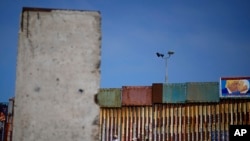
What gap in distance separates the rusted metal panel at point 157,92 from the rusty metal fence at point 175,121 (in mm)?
295

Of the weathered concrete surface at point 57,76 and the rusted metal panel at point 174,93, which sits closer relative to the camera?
the weathered concrete surface at point 57,76

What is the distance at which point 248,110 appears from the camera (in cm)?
1500

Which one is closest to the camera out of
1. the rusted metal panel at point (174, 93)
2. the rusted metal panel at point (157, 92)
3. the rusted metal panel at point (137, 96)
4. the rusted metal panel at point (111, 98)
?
the rusted metal panel at point (174, 93)

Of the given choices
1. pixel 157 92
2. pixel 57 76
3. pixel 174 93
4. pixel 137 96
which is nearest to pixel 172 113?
pixel 174 93

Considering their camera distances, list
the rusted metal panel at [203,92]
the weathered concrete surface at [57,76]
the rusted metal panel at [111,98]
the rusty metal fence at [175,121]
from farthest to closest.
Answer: the rusted metal panel at [111,98], the rusted metal panel at [203,92], the rusty metal fence at [175,121], the weathered concrete surface at [57,76]

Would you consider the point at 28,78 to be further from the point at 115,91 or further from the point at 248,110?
the point at 115,91

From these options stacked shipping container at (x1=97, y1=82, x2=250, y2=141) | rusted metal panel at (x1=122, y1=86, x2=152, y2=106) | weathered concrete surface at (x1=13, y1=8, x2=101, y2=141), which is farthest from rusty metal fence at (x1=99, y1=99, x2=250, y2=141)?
weathered concrete surface at (x1=13, y1=8, x2=101, y2=141)

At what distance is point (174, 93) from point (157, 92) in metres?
0.80

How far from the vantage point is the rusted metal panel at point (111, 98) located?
56.7 ft

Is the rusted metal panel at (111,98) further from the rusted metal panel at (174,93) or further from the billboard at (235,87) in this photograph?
the billboard at (235,87)

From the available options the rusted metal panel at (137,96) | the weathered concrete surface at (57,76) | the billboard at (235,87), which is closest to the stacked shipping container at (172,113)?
the rusted metal panel at (137,96)

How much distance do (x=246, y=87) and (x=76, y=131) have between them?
13.8 metres

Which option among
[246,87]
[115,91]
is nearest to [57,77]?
[246,87]

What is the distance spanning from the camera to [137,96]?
1689 cm
